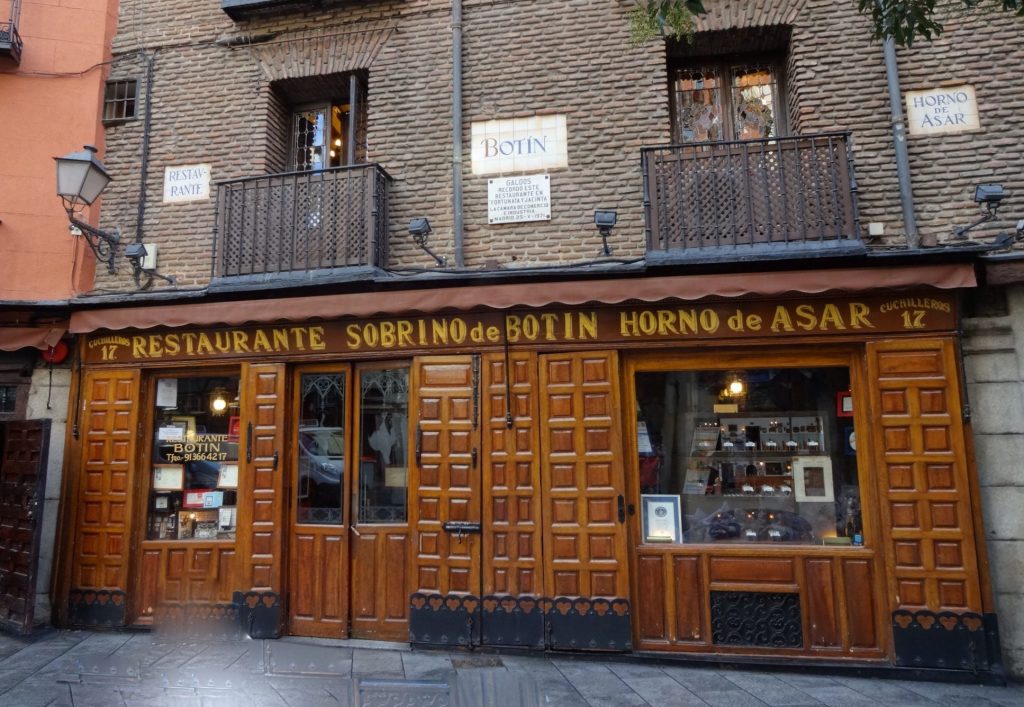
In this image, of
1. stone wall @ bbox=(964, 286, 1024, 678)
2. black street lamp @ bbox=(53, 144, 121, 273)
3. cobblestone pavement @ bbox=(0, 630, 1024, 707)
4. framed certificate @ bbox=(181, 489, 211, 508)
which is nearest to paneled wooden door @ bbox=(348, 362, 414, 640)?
cobblestone pavement @ bbox=(0, 630, 1024, 707)

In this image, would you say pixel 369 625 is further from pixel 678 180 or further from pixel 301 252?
pixel 678 180

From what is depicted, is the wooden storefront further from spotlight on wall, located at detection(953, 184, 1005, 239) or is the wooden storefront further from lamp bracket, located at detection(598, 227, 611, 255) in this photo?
spotlight on wall, located at detection(953, 184, 1005, 239)

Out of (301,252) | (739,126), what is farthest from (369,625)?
(739,126)

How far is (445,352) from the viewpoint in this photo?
21.3 ft

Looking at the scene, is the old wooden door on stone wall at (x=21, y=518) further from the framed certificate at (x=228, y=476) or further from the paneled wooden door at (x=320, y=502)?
the paneled wooden door at (x=320, y=502)

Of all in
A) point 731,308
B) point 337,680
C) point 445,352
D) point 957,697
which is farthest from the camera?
point 445,352

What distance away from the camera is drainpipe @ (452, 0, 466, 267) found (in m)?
6.91

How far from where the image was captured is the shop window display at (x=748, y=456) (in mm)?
6133

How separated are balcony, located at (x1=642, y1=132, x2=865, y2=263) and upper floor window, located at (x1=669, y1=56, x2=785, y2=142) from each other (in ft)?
2.72

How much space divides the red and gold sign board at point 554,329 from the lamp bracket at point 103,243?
100cm

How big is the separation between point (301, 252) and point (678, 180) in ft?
13.5

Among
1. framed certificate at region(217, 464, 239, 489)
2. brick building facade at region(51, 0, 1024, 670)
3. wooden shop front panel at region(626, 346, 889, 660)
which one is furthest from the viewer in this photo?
framed certificate at region(217, 464, 239, 489)

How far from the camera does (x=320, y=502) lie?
6.75m

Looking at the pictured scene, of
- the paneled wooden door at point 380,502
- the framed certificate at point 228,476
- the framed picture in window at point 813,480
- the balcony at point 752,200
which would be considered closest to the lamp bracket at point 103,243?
the framed certificate at point 228,476
